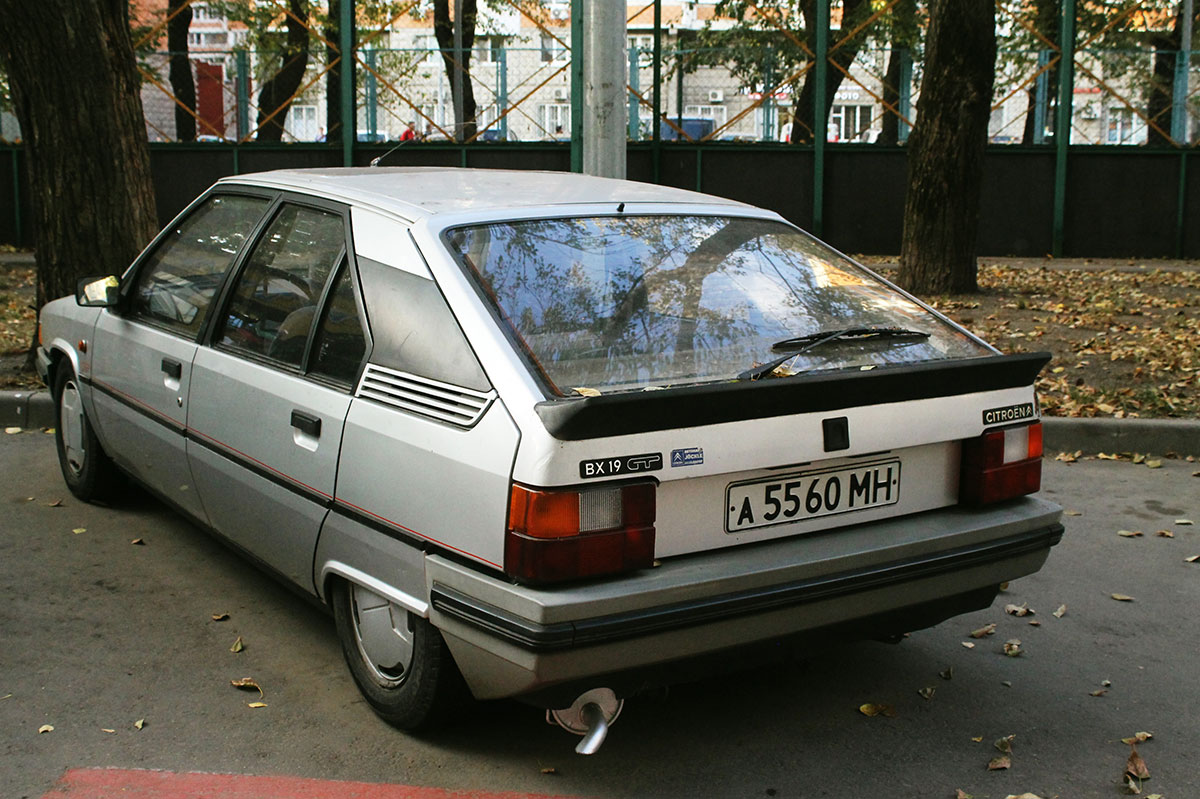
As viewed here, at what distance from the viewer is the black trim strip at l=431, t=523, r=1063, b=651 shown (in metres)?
2.79

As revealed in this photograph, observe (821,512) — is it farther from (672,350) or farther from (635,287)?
(635,287)

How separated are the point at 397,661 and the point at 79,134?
5.54 m

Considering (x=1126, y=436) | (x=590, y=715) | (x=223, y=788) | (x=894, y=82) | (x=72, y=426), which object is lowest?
(x=223, y=788)

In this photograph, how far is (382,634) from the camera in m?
3.43

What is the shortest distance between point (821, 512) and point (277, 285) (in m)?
1.95

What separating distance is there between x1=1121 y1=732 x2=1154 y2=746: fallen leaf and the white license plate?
97cm

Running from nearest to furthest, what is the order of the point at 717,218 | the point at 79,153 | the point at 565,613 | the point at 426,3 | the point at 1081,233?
the point at 565,613
the point at 717,218
the point at 79,153
the point at 1081,233
the point at 426,3

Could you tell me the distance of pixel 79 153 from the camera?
765 cm

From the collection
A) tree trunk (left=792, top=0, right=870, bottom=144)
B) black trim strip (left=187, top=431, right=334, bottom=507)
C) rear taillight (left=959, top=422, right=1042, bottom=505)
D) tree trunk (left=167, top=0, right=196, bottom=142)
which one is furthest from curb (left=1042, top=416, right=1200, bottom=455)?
tree trunk (left=167, top=0, right=196, bottom=142)

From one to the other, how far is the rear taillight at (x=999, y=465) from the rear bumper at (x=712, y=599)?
72mm

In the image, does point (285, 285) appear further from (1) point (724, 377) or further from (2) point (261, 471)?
(1) point (724, 377)

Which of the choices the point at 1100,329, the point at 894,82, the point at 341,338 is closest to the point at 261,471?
the point at 341,338

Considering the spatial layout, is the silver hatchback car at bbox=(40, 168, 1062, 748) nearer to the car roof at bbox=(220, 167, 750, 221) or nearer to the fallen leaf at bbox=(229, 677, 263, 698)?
the car roof at bbox=(220, 167, 750, 221)

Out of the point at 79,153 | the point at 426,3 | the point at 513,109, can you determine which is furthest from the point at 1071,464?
the point at 426,3
